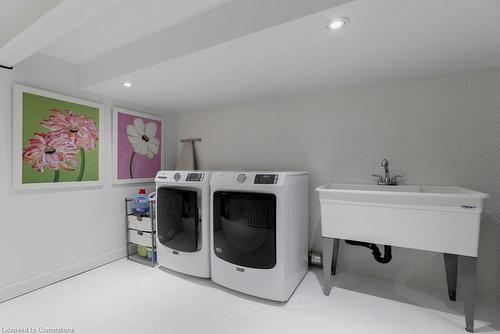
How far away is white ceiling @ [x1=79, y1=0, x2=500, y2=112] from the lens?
109 cm

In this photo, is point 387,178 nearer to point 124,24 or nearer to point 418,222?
point 418,222

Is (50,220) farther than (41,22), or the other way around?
(50,220)

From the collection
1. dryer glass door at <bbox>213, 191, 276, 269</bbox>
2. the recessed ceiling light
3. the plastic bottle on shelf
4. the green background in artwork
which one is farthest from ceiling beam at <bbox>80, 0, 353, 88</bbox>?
the plastic bottle on shelf

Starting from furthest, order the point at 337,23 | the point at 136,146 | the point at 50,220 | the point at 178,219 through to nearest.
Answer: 1. the point at 136,146
2. the point at 178,219
3. the point at 50,220
4. the point at 337,23

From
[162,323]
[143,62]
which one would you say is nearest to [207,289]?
[162,323]

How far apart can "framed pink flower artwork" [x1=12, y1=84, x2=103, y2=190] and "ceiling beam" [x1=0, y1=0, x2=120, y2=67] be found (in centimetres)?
42

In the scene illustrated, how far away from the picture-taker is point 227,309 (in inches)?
65.3

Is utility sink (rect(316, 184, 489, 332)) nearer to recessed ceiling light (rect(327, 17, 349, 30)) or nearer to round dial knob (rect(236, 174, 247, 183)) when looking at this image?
round dial knob (rect(236, 174, 247, 183))

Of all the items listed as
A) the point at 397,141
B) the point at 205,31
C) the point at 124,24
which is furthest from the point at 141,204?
the point at 397,141

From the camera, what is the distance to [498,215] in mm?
1702

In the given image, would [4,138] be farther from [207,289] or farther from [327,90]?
[327,90]

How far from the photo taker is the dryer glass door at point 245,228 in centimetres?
170

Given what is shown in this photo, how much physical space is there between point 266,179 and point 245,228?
43cm

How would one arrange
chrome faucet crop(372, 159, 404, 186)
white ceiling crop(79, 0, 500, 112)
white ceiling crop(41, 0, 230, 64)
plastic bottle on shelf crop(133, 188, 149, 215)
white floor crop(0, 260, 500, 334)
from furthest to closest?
plastic bottle on shelf crop(133, 188, 149, 215) → chrome faucet crop(372, 159, 404, 186) → white floor crop(0, 260, 500, 334) → white ceiling crop(41, 0, 230, 64) → white ceiling crop(79, 0, 500, 112)
